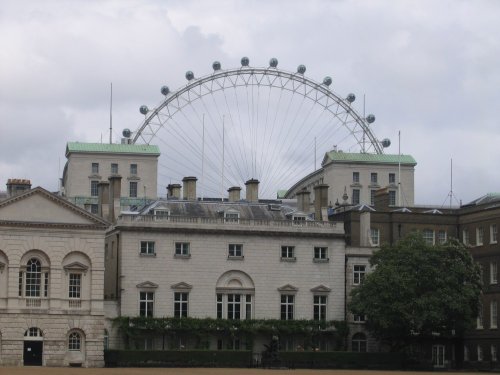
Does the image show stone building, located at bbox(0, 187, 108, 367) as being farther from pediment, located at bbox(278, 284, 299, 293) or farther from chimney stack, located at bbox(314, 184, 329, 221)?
chimney stack, located at bbox(314, 184, 329, 221)

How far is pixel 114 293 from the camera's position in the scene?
10431 cm

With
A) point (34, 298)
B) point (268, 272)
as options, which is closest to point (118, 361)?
point (34, 298)

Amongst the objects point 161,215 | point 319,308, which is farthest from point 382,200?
point 161,215

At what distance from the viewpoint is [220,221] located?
106 meters

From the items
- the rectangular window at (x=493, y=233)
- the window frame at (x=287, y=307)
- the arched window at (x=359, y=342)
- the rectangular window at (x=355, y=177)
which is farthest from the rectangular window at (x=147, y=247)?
the rectangular window at (x=355, y=177)

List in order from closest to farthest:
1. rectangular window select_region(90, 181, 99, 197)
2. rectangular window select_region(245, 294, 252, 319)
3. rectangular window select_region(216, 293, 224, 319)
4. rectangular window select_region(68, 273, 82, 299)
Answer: rectangular window select_region(68, 273, 82, 299), rectangular window select_region(216, 293, 224, 319), rectangular window select_region(245, 294, 252, 319), rectangular window select_region(90, 181, 99, 197)

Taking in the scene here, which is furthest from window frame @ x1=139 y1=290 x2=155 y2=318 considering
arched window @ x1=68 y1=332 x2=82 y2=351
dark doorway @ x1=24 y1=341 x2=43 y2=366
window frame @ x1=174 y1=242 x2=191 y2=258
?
dark doorway @ x1=24 y1=341 x2=43 y2=366

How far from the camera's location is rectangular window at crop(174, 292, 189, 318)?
104 metres

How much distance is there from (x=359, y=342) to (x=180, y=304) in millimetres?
15360

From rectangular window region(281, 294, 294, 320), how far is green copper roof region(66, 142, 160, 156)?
76.4 metres

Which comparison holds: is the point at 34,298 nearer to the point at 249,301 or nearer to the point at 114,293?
the point at 114,293

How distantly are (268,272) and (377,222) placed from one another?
46.5ft

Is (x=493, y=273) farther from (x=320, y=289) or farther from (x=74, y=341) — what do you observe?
(x=74, y=341)

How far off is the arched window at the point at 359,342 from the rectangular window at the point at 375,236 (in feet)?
32.5
